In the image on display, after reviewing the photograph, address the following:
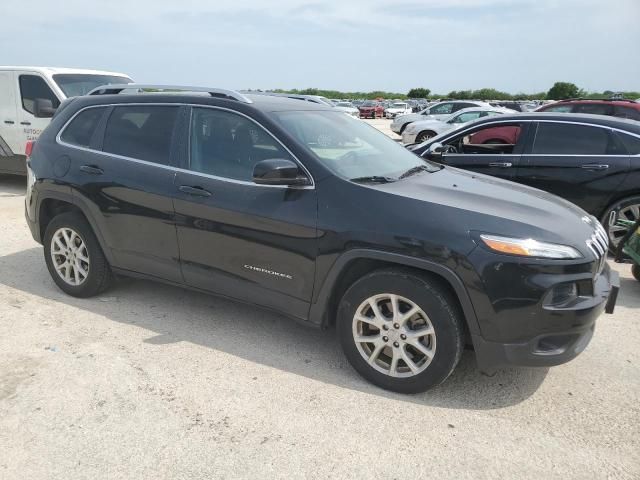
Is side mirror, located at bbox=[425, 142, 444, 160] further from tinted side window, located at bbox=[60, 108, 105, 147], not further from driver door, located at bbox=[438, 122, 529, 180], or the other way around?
tinted side window, located at bbox=[60, 108, 105, 147]

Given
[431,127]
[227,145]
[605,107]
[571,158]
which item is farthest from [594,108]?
[227,145]

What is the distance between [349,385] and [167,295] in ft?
6.85

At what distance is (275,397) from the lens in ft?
10.2

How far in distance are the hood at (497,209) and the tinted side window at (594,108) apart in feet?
31.7

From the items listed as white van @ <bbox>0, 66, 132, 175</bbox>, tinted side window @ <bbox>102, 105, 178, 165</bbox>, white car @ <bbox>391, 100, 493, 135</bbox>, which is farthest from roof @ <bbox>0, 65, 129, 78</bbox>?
white car @ <bbox>391, 100, 493, 135</bbox>

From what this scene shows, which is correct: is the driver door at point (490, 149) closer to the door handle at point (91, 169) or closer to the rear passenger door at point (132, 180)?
the rear passenger door at point (132, 180)

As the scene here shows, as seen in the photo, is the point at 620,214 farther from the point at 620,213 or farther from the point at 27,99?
the point at 27,99

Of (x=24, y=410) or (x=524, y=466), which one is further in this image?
(x=24, y=410)

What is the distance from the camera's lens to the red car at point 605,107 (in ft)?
37.0

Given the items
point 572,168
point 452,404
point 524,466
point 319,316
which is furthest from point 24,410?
point 572,168

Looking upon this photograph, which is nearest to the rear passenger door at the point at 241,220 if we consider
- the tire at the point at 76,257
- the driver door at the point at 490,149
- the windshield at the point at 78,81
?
the tire at the point at 76,257

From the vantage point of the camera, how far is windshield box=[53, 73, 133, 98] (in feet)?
28.8

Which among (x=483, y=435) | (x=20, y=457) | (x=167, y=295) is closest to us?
(x=20, y=457)

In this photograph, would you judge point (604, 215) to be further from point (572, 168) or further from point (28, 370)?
Result: point (28, 370)
